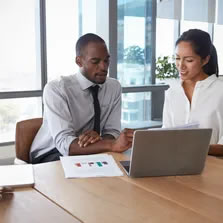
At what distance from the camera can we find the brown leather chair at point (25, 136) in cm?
207

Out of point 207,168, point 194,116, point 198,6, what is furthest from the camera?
point 198,6

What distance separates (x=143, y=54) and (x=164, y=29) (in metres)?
0.57

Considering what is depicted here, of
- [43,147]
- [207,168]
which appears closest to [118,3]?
[43,147]

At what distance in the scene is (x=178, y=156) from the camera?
1405mm

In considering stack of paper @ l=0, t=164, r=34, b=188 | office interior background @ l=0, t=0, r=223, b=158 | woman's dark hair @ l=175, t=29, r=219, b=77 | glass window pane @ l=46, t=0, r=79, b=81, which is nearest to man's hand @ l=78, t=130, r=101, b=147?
stack of paper @ l=0, t=164, r=34, b=188

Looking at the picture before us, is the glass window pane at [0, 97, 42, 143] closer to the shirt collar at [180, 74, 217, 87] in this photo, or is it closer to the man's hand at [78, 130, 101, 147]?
the man's hand at [78, 130, 101, 147]

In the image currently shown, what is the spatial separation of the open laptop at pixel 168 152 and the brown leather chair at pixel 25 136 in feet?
2.94

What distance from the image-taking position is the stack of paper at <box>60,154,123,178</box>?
1412 millimetres

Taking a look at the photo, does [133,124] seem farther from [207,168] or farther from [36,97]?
[207,168]

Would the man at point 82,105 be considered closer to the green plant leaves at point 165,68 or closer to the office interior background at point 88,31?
the office interior background at point 88,31

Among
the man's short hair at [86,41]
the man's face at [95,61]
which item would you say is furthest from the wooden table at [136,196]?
the man's short hair at [86,41]

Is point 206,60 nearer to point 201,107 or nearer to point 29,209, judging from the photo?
point 201,107

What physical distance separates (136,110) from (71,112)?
Result: 9.45 feet

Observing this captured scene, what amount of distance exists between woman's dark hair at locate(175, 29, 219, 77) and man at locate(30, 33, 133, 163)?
0.55m
